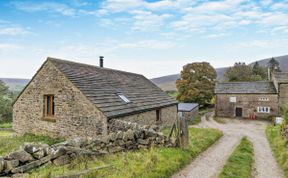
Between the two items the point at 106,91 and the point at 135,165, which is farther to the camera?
the point at 106,91

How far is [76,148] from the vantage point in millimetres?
7570

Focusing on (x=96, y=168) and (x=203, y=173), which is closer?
(x=96, y=168)

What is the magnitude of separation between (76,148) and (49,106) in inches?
351

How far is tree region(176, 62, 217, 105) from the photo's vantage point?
4412 cm

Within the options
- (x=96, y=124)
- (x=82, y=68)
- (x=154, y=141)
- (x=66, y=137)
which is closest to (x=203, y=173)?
(x=154, y=141)

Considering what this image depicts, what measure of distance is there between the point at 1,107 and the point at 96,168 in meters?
44.9

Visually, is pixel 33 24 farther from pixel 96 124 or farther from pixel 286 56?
pixel 286 56

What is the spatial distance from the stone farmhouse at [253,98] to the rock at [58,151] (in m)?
35.2

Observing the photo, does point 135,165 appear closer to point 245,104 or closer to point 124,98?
point 124,98

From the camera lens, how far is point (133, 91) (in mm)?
18875

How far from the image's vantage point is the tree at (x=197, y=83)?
44125 mm

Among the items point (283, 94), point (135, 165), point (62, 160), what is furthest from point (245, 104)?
point (62, 160)

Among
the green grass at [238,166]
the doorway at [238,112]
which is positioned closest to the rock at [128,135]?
the green grass at [238,166]

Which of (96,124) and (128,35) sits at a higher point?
(128,35)
